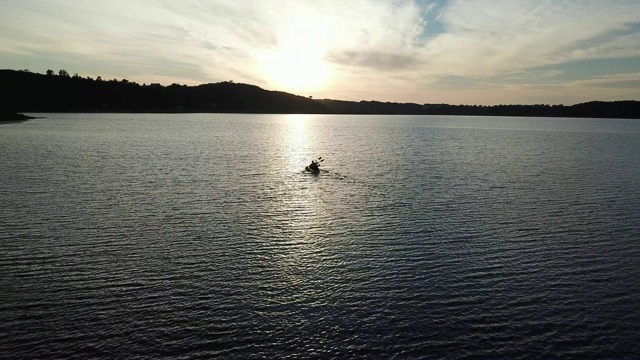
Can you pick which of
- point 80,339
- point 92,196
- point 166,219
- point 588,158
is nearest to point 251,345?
point 80,339

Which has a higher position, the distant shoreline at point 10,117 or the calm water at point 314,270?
the distant shoreline at point 10,117

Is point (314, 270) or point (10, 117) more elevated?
point (10, 117)

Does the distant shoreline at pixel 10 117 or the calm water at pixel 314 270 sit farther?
the distant shoreline at pixel 10 117

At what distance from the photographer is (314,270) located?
27.9m

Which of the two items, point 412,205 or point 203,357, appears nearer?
point 203,357

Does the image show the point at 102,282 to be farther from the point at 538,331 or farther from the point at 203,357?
the point at 538,331

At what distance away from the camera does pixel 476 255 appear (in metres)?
31.2

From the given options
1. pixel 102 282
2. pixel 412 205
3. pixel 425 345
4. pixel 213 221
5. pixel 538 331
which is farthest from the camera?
pixel 412 205

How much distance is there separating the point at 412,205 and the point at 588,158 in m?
66.9

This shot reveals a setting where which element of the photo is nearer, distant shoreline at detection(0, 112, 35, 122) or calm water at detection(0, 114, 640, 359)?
calm water at detection(0, 114, 640, 359)

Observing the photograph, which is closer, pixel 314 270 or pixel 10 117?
pixel 314 270

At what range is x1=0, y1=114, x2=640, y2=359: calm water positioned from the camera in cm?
1953

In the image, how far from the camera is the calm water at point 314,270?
19.5m

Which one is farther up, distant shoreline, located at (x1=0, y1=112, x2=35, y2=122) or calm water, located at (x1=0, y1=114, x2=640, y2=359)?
distant shoreline, located at (x1=0, y1=112, x2=35, y2=122)
